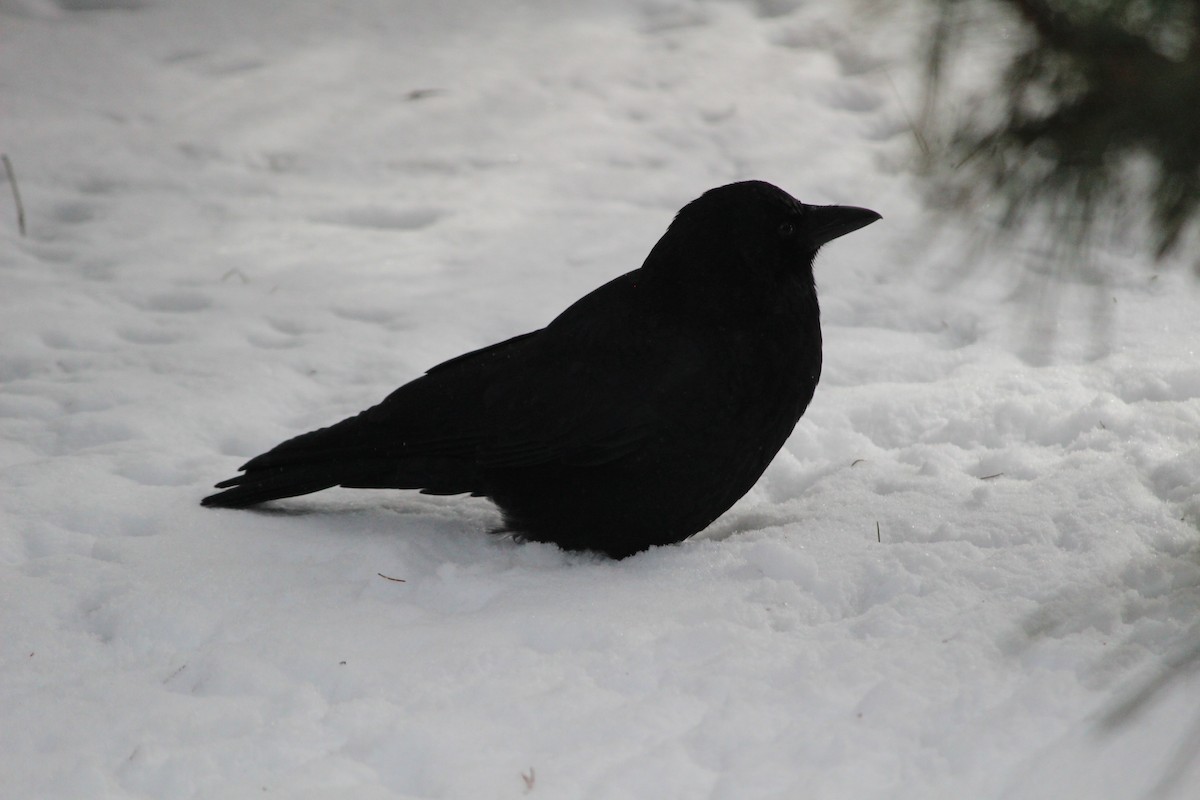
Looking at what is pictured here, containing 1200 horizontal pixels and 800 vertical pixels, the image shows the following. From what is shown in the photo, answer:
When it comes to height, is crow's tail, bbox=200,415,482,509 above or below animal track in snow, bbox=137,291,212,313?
above

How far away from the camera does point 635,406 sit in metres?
3.44

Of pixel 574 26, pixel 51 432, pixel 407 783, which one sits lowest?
pixel 51 432

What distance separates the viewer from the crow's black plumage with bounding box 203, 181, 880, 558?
11.2 ft

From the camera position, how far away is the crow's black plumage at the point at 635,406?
3412mm

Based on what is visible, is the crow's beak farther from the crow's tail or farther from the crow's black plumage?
the crow's tail

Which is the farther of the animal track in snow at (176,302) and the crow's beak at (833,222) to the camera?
the animal track in snow at (176,302)

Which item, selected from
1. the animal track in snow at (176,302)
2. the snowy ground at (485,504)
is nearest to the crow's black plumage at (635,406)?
the snowy ground at (485,504)

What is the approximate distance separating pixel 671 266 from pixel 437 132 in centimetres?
381

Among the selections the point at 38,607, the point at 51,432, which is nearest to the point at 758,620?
the point at 38,607

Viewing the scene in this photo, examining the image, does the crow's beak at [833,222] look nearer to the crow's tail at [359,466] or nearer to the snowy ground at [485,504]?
the snowy ground at [485,504]

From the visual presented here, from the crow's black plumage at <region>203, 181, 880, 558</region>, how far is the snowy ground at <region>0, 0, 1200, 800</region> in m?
0.17

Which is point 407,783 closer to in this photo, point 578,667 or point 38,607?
point 578,667

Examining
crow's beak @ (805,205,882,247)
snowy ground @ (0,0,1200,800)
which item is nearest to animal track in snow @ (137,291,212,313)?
snowy ground @ (0,0,1200,800)

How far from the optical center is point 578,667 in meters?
2.85
